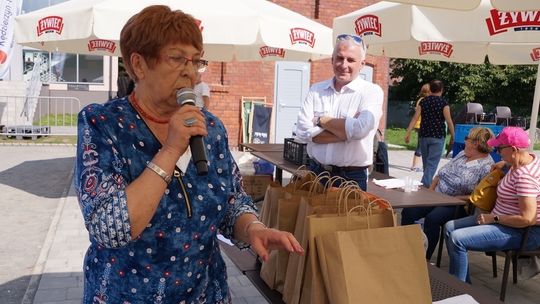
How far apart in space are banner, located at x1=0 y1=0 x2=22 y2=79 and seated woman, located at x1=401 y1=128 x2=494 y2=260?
1144cm

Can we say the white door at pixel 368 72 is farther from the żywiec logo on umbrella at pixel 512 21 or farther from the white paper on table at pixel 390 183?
the white paper on table at pixel 390 183

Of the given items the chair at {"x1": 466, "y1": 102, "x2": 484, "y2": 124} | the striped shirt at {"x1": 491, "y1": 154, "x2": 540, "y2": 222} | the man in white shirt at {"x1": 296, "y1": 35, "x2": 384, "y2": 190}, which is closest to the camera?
the man in white shirt at {"x1": 296, "y1": 35, "x2": 384, "y2": 190}

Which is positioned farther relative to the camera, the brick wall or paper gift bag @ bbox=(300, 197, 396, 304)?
the brick wall

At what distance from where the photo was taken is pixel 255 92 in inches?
527

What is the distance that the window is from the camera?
1961 cm

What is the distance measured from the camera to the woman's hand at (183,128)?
1.31m

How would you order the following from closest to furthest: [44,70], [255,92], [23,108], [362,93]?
[362,93] → [255,92] → [23,108] → [44,70]

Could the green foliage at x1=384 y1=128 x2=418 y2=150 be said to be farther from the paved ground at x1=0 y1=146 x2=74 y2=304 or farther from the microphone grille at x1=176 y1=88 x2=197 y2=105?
the microphone grille at x1=176 y1=88 x2=197 y2=105

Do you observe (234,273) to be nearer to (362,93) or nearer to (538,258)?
(362,93)

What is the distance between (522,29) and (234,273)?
361 cm

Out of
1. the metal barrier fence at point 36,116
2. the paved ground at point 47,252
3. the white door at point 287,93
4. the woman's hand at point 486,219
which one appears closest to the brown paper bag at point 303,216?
the paved ground at point 47,252

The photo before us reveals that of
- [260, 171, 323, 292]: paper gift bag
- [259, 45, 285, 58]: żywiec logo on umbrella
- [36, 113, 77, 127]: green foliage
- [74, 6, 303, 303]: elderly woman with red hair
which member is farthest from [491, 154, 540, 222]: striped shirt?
[36, 113, 77, 127]: green foliage

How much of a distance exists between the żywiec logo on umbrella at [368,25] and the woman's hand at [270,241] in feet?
14.3

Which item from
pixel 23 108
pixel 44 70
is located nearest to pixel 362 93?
pixel 23 108
